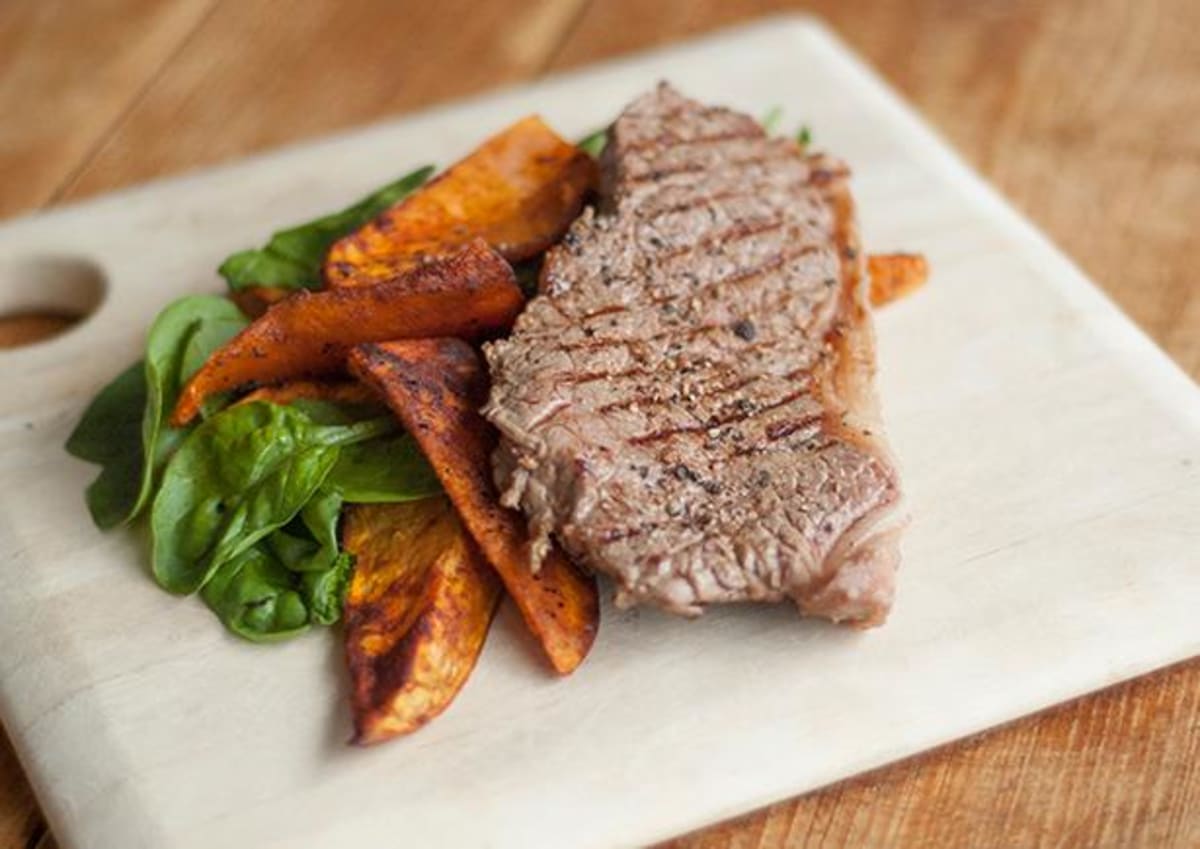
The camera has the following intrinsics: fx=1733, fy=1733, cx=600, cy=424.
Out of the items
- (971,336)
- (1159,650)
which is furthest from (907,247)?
(1159,650)

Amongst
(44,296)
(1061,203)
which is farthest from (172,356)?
(1061,203)

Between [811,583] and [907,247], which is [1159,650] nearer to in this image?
→ [811,583]

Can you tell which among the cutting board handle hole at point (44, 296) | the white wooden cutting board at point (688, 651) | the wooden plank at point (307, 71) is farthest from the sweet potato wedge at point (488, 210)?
the wooden plank at point (307, 71)

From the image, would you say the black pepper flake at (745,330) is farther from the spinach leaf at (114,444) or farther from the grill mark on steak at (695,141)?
the spinach leaf at (114,444)

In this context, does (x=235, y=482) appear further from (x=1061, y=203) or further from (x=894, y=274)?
(x=1061, y=203)

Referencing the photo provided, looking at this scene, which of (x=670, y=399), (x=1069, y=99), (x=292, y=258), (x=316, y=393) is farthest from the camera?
(x=1069, y=99)

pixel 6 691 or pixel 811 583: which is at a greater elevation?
pixel 811 583
